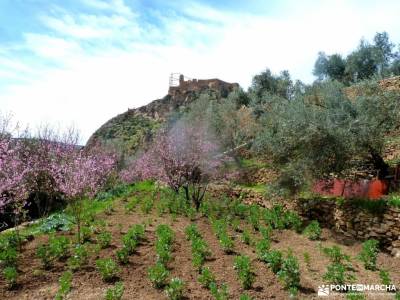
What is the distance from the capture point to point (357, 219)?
38.5 ft

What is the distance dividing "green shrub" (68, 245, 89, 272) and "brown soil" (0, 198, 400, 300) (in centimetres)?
18

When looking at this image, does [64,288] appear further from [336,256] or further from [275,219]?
[275,219]

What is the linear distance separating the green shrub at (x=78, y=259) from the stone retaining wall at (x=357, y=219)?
309 inches

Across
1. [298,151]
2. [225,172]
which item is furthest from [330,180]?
[225,172]

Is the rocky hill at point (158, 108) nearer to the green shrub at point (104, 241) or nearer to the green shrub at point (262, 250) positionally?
the green shrub at point (104, 241)

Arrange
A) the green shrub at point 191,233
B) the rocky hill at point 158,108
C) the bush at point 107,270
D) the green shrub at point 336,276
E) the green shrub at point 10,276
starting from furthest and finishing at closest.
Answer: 1. the rocky hill at point 158,108
2. the green shrub at point 191,233
3. the bush at point 107,270
4. the green shrub at point 336,276
5. the green shrub at point 10,276

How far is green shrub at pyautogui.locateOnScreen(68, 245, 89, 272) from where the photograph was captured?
8.52 meters

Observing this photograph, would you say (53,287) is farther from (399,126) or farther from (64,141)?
(64,141)

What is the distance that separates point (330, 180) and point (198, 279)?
25.2ft

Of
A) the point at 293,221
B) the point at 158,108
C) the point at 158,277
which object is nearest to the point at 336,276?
the point at 158,277

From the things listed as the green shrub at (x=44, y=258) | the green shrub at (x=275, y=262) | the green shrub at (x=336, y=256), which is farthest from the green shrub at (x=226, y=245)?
the green shrub at (x=44, y=258)

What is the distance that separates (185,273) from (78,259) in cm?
246

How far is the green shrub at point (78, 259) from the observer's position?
27.9ft

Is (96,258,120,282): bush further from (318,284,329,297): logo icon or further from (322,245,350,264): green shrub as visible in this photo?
→ (322,245,350,264): green shrub
